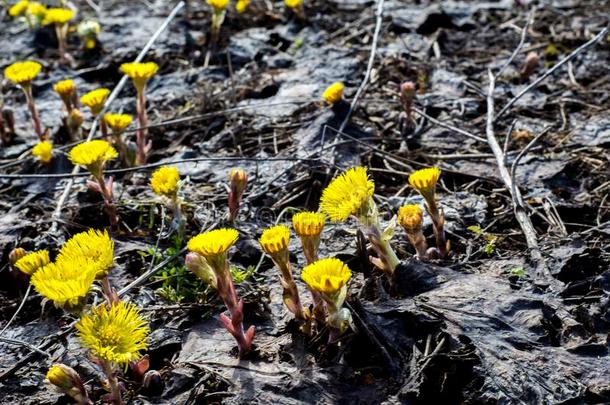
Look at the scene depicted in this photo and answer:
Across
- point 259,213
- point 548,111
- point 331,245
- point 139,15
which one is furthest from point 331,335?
point 139,15

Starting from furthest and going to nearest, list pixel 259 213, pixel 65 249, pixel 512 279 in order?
1. pixel 259 213
2. pixel 512 279
3. pixel 65 249

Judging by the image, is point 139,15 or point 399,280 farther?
point 139,15

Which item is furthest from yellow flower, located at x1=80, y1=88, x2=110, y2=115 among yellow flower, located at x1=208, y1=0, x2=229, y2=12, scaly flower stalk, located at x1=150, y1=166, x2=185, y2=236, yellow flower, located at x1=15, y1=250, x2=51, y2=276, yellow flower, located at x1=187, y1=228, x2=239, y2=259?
yellow flower, located at x1=187, y1=228, x2=239, y2=259

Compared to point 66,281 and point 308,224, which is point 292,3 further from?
point 66,281

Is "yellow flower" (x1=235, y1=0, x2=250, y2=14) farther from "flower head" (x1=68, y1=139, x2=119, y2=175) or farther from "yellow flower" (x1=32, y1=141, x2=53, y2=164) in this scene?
"flower head" (x1=68, y1=139, x2=119, y2=175)

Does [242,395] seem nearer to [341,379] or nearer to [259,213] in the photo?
[341,379]

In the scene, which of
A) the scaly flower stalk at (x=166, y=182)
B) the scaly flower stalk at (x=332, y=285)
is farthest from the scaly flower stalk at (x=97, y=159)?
the scaly flower stalk at (x=332, y=285)

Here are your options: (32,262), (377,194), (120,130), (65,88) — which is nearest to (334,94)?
(377,194)
